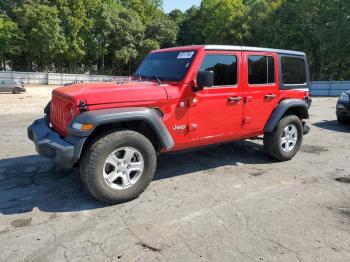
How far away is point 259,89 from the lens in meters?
5.54

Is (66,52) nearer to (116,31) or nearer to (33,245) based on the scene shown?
(116,31)

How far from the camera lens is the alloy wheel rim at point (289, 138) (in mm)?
6137

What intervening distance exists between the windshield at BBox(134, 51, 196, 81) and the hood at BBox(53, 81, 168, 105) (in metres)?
0.42

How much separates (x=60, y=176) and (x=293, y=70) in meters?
4.34

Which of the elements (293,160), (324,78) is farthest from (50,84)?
(293,160)

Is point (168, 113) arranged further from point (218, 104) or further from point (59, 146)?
point (59, 146)

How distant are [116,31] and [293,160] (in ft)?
128

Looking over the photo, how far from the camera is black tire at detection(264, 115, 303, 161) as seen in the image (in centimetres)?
593

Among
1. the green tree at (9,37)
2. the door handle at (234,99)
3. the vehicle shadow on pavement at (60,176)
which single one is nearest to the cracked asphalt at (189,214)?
the vehicle shadow on pavement at (60,176)

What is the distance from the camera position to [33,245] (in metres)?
3.27

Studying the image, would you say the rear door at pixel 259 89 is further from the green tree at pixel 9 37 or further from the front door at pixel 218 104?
the green tree at pixel 9 37

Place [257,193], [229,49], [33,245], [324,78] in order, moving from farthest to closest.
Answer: [324,78] → [229,49] → [257,193] → [33,245]

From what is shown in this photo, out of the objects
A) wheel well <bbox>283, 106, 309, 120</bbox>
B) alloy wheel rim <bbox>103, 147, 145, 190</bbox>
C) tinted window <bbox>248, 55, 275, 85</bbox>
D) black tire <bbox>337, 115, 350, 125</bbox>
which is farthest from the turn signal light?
black tire <bbox>337, 115, 350, 125</bbox>

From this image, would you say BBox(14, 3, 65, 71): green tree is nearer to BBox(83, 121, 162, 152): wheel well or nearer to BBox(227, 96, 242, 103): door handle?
BBox(227, 96, 242, 103): door handle
